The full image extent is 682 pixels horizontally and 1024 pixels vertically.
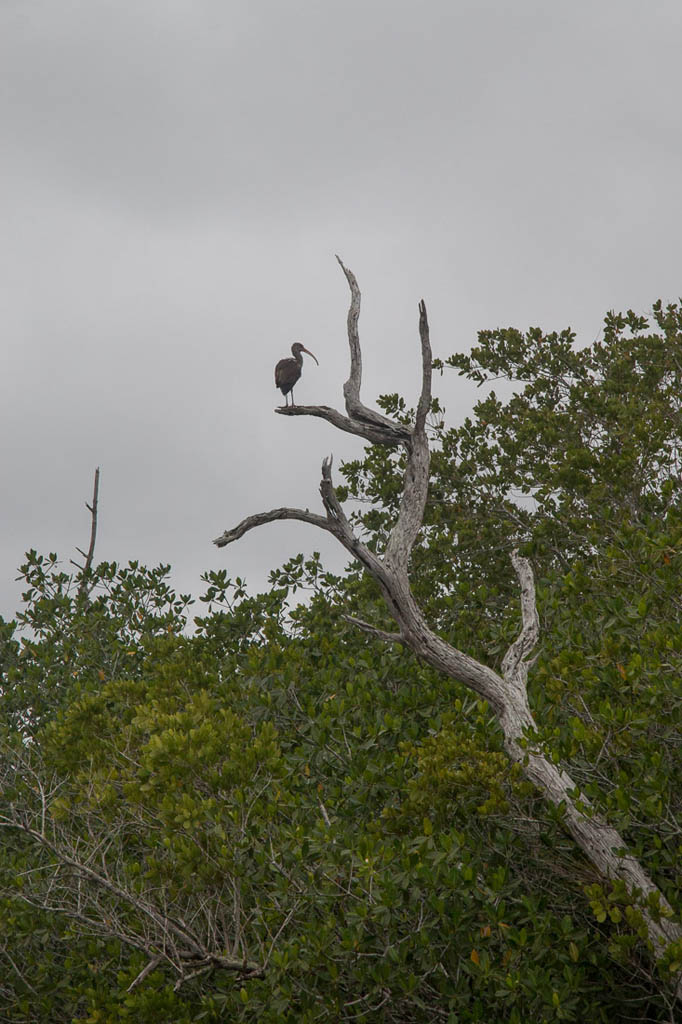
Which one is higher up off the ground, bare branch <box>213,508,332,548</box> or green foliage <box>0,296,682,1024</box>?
bare branch <box>213,508,332,548</box>

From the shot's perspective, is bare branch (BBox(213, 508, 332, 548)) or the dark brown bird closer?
bare branch (BBox(213, 508, 332, 548))

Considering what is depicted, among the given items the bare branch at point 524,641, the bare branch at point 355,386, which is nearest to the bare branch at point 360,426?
the bare branch at point 355,386

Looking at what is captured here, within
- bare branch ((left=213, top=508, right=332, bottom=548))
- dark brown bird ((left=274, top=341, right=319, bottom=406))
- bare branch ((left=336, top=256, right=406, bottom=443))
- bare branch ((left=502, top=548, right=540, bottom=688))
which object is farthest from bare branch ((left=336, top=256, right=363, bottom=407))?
dark brown bird ((left=274, top=341, right=319, bottom=406))

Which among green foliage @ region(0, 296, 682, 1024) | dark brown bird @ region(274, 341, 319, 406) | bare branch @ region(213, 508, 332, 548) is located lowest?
green foliage @ region(0, 296, 682, 1024)

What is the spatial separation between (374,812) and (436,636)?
1654 millimetres

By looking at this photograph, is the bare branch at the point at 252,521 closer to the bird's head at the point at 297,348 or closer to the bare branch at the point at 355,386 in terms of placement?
the bare branch at the point at 355,386

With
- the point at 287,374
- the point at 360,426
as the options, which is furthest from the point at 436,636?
the point at 287,374

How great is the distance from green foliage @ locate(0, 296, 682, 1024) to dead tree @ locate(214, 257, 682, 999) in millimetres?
163

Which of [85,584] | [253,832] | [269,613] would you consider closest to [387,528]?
[269,613]

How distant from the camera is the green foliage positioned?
7.04m

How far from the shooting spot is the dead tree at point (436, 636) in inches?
265

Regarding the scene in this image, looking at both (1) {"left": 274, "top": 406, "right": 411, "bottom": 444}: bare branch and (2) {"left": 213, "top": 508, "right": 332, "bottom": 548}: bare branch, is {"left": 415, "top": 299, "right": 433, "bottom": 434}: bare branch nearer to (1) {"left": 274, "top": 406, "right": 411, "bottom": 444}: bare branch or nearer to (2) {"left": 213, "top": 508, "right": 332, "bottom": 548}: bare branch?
(1) {"left": 274, "top": 406, "right": 411, "bottom": 444}: bare branch

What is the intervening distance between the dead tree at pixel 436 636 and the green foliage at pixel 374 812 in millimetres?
163

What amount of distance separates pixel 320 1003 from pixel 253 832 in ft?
4.42
